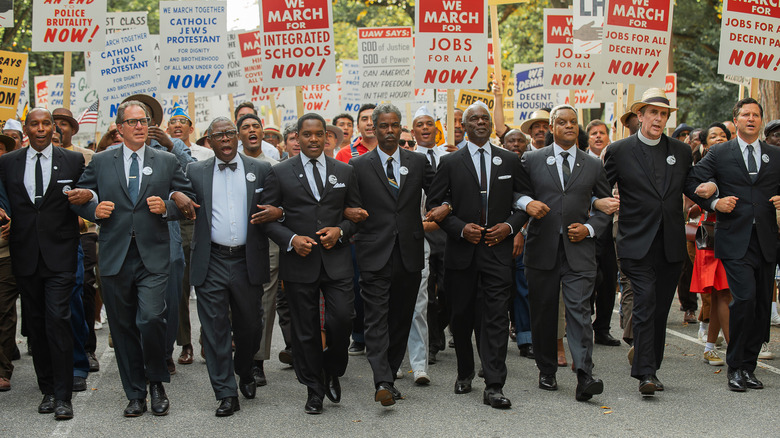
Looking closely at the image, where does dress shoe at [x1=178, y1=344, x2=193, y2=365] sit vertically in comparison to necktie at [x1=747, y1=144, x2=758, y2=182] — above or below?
below

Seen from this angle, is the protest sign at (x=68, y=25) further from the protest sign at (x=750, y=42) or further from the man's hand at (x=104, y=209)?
the protest sign at (x=750, y=42)

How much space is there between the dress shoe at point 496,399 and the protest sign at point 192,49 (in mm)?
7944

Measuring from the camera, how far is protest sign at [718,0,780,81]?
10.7m

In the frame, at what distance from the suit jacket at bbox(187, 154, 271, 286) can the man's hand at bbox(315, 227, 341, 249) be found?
560mm

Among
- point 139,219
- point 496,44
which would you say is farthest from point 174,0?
point 139,219

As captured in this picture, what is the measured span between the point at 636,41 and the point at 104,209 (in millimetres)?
7506

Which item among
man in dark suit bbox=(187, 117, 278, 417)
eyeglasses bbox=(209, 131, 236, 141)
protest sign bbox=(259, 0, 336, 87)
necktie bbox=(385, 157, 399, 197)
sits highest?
protest sign bbox=(259, 0, 336, 87)

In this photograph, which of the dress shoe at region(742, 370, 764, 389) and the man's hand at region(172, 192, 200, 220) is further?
the dress shoe at region(742, 370, 764, 389)

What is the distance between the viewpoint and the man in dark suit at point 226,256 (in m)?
7.70

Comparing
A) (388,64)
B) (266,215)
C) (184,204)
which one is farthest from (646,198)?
(388,64)

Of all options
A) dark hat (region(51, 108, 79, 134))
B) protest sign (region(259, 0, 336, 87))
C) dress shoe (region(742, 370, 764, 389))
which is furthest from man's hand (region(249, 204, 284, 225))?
protest sign (region(259, 0, 336, 87))

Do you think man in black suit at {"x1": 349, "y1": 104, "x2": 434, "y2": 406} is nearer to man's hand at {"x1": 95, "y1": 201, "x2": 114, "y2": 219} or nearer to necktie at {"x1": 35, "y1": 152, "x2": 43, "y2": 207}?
man's hand at {"x1": 95, "y1": 201, "x2": 114, "y2": 219}

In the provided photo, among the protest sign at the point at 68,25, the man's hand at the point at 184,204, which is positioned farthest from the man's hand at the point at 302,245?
the protest sign at the point at 68,25

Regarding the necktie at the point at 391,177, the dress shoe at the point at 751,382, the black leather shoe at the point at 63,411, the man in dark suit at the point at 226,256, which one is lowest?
the black leather shoe at the point at 63,411
